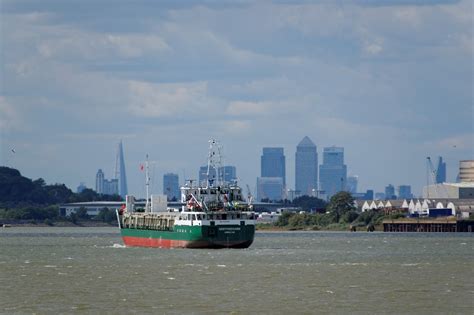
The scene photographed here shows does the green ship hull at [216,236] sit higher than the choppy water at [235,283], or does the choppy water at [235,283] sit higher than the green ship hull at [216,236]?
the green ship hull at [216,236]

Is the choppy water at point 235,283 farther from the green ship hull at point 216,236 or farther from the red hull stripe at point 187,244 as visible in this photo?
the red hull stripe at point 187,244

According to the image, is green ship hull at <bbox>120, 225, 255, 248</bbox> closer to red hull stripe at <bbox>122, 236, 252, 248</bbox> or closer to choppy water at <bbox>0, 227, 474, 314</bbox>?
red hull stripe at <bbox>122, 236, 252, 248</bbox>

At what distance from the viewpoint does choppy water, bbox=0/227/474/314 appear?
9306 centimetres

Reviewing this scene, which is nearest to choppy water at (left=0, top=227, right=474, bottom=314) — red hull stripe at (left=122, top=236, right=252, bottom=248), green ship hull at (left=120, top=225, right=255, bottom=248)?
green ship hull at (left=120, top=225, right=255, bottom=248)

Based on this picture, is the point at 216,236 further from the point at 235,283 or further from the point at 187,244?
the point at 235,283

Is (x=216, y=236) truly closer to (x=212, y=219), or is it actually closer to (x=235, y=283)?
(x=212, y=219)

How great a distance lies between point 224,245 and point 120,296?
73.9 metres

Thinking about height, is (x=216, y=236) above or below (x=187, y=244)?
above

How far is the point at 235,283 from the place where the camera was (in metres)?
114

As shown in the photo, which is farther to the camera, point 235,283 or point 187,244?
point 187,244

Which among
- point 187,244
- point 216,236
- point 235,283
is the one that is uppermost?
point 216,236

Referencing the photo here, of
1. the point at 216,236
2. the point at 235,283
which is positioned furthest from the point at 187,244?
the point at 235,283

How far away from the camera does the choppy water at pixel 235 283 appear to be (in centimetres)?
9306

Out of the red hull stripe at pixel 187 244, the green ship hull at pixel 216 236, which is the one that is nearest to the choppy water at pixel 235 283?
the green ship hull at pixel 216 236
